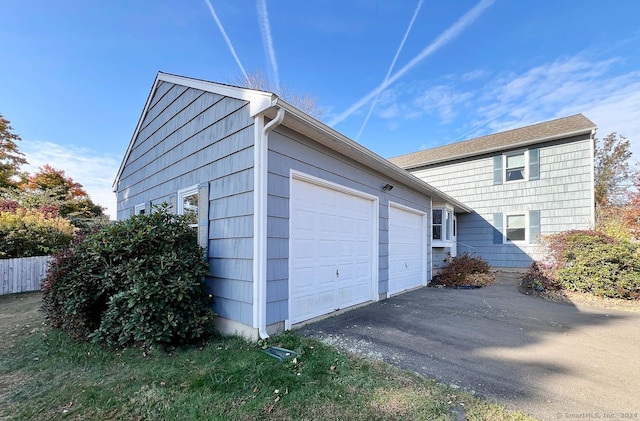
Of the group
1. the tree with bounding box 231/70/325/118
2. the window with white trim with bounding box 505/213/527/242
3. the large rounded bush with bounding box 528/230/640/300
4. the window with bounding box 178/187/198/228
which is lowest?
the large rounded bush with bounding box 528/230/640/300

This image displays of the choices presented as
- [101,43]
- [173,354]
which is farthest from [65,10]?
[173,354]

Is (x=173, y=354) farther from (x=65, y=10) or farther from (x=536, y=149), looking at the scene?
(x=536, y=149)

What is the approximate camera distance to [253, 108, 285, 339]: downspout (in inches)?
147

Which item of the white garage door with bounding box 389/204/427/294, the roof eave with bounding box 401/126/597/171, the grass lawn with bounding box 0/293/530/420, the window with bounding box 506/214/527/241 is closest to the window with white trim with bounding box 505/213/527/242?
the window with bounding box 506/214/527/241

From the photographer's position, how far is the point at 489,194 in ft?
39.3

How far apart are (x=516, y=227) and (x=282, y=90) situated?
39.9 feet

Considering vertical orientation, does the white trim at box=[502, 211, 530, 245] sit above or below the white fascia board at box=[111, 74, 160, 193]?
below

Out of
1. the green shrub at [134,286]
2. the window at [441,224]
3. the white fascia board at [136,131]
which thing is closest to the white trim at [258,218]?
the green shrub at [134,286]

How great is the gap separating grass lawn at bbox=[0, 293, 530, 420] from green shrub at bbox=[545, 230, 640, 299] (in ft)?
22.3

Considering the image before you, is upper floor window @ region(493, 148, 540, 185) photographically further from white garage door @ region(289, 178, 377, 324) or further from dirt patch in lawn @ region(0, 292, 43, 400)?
dirt patch in lawn @ region(0, 292, 43, 400)

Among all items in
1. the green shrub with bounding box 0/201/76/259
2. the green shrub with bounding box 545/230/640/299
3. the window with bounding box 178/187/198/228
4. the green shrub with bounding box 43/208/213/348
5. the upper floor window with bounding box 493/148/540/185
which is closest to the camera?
the green shrub with bounding box 43/208/213/348

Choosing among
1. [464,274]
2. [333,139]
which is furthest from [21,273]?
[464,274]

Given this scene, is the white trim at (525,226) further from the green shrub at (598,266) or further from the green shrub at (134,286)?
the green shrub at (134,286)

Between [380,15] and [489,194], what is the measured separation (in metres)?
8.17
